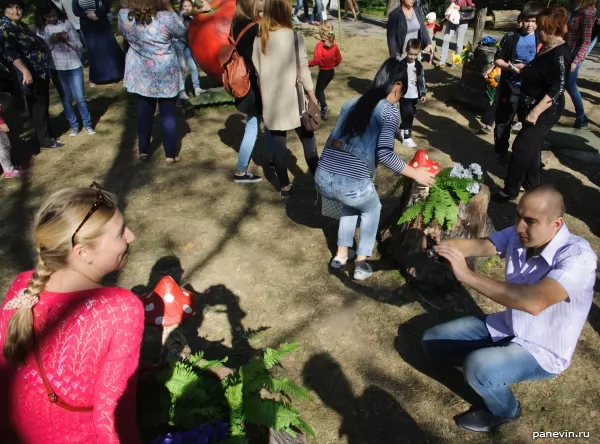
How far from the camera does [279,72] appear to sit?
5.09m

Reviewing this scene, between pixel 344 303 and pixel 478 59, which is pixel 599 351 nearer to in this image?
pixel 344 303

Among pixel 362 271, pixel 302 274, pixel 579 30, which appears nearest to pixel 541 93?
pixel 362 271

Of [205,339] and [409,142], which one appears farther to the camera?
[409,142]

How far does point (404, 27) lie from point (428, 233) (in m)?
4.80

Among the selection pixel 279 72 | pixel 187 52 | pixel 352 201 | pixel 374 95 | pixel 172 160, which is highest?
pixel 374 95

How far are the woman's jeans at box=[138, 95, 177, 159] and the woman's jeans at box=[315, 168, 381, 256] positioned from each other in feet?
9.73

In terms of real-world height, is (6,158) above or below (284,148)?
below

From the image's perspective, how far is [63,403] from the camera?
1.95m

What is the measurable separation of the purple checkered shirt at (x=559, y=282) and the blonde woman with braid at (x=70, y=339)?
88.3 inches

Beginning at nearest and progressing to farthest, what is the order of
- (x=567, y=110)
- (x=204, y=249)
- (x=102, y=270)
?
(x=102, y=270)
(x=204, y=249)
(x=567, y=110)

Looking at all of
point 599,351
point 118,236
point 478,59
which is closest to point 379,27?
point 478,59

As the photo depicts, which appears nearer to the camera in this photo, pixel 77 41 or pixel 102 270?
pixel 102 270

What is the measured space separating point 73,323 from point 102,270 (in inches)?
11.0

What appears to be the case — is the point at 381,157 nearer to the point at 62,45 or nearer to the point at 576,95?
the point at 62,45
